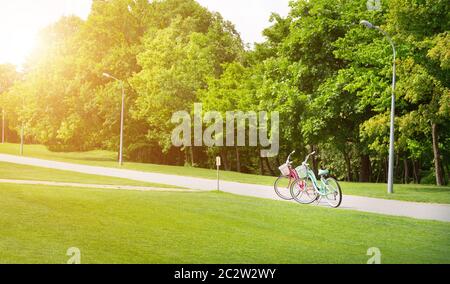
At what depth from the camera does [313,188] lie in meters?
19.5

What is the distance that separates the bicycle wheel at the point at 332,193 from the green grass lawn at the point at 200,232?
0.87m

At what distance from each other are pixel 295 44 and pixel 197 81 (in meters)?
11.3

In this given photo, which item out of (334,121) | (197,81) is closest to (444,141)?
(334,121)

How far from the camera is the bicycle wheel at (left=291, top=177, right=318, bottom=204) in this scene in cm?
1966

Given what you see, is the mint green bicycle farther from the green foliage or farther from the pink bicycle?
the green foliage

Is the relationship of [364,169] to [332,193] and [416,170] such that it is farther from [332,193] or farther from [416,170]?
[332,193]

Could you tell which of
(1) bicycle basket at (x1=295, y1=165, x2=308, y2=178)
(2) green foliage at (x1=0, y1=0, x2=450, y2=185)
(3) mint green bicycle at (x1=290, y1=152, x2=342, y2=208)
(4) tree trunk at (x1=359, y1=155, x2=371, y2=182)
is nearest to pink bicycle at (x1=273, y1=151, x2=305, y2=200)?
(3) mint green bicycle at (x1=290, y1=152, x2=342, y2=208)

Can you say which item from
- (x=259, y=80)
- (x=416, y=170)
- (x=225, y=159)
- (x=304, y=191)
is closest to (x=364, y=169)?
(x=416, y=170)

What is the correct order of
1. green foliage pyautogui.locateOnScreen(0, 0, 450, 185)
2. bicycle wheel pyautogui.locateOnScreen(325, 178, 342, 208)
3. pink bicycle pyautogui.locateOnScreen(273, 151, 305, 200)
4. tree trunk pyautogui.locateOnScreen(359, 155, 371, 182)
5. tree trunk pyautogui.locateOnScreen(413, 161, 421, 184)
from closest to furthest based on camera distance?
bicycle wheel pyautogui.locateOnScreen(325, 178, 342, 208) < pink bicycle pyautogui.locateOnScreen(273, 151, 305, 200) < green foliage pyautogui.locateOnScreen(0, 0, 450, 185) < tree trunk pyautogui.locateOnScreen(359, 155, 371, 182) < tree trunk pyautogui.locateOnScreen(413, 161, 421, 184)

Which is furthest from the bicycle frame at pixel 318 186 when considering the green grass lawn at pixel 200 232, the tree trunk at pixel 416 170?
the tree trunk at pixel 416 170

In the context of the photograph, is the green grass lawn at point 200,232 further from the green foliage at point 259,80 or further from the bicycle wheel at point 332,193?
the green foliage at point 259,80

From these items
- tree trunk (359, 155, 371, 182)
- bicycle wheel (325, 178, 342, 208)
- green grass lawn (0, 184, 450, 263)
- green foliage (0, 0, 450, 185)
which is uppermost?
green foliage (0, 0, 450, 185)

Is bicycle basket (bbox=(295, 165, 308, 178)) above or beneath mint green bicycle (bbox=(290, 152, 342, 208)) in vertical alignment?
above
